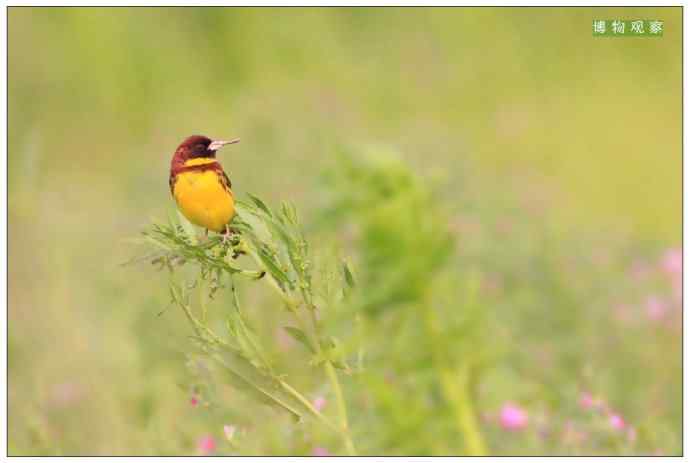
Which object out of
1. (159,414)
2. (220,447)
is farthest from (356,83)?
(220,447)

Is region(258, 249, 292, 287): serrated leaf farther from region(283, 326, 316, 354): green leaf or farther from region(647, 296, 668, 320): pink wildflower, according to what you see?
region(647, 296, 668, 320): pink wildflower

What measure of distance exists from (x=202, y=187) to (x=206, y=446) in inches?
40.5

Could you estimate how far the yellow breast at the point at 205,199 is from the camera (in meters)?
1.79

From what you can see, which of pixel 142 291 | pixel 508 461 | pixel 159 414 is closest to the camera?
pixel 508 461

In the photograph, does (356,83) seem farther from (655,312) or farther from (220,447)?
(220,447)

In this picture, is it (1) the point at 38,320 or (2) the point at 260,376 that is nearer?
(2) the point at 260,376

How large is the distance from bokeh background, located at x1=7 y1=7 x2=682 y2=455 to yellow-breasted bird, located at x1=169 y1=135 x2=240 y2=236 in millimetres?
132

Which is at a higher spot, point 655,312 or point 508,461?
point 508,461

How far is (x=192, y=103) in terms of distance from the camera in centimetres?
660

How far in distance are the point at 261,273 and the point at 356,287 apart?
144 millimetres

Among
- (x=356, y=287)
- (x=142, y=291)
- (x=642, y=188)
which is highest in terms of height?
(x=356, y=287)

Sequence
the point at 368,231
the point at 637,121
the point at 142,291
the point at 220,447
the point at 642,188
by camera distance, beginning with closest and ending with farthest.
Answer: the point at 368,231
the point at 220,447
the point at 142,291
the point at 642,188
the point at 637,121

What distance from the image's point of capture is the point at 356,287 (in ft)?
5.69

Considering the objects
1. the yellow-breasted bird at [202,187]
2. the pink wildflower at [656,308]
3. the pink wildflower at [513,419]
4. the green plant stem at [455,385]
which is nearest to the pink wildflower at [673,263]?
the pink wildflower at [656,308]
